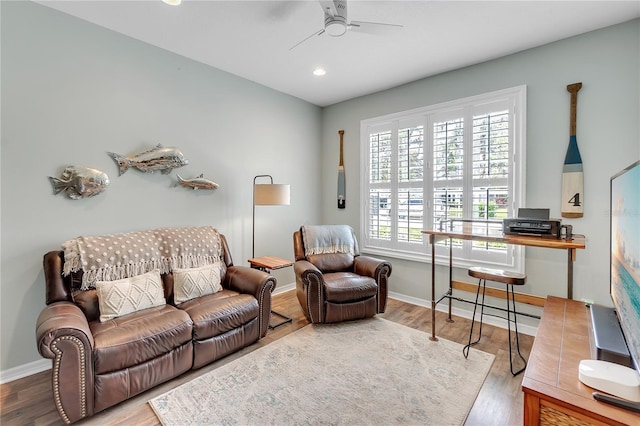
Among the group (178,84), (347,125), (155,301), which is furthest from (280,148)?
(155,301)

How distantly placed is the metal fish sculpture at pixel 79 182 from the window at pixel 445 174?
10.1 ft

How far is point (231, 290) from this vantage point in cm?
289

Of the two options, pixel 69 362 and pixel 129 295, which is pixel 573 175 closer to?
pixel 129 295

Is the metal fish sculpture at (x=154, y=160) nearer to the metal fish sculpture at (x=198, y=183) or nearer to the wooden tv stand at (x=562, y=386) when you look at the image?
the metal fish sculpture at (x=198, y=183)

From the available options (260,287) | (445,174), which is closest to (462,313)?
(445,174)

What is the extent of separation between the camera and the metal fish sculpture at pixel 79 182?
240 centimetres

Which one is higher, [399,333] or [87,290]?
[87,290]

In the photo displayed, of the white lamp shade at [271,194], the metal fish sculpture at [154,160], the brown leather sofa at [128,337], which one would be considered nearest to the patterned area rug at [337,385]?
the brown leather sofa at [128,337]

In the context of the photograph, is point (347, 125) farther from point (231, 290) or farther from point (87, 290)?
point (87, 290)

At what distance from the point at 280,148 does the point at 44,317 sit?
10.0 ft

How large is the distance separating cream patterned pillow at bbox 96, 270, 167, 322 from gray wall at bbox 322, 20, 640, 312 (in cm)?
317

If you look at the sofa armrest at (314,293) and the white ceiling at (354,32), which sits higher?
the white ceiling at (354,32)

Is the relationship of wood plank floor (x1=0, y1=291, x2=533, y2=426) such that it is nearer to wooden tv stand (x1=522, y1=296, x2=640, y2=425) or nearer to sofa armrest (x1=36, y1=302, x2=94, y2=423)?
sofa armrest (x1=36, y1=302, x2=94, y2=423)

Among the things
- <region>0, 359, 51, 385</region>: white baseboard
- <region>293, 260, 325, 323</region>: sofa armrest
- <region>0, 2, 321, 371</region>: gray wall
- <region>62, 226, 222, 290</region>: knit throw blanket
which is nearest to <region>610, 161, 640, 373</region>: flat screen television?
<region>293, 260, 325, 323</region>: sofa armrest
